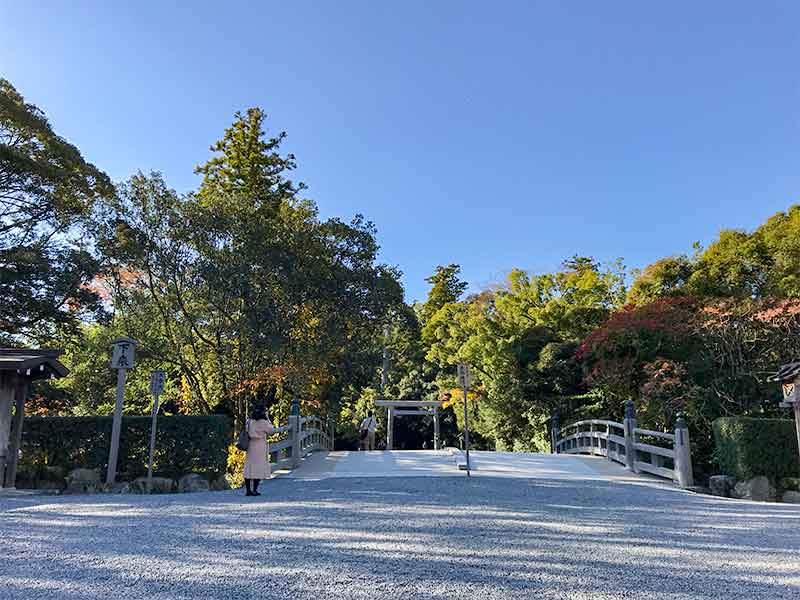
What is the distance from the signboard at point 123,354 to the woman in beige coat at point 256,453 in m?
2.56

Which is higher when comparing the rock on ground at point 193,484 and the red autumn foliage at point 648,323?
the red autumn foliage at point 648,323

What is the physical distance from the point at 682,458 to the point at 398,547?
6555mm

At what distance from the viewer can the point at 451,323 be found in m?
23.5

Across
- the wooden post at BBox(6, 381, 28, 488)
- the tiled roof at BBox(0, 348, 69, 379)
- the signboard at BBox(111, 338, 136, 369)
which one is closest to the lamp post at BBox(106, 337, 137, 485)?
the signboard at BBox(111, 338, 136, 369)

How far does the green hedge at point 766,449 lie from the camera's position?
850cm

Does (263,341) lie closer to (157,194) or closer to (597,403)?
(157,194)

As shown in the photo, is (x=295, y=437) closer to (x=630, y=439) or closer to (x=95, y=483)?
(x=95, y=483)

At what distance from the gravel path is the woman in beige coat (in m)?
0.46

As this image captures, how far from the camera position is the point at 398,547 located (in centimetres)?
427

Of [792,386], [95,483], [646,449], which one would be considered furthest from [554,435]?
[95,483]

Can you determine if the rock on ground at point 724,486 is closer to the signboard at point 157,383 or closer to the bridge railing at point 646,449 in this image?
the bridge railing at point 646,449

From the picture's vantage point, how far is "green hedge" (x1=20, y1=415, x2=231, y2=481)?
339 inches

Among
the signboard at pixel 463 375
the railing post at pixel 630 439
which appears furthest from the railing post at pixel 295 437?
the railing post at pixel 630 439

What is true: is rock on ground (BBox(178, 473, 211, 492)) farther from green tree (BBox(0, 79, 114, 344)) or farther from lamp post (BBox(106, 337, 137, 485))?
green tree (BBox(0, 79, 114, 344))
